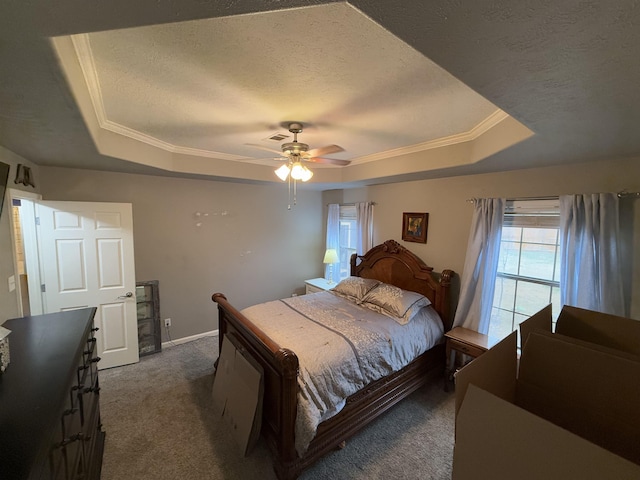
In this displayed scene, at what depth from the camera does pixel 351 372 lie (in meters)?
2.10

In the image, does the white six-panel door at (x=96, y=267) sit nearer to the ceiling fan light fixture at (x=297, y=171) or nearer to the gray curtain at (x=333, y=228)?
the ceiling fan light fixture at (x=297, y=171)

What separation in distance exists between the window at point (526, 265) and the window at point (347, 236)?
2.22 m

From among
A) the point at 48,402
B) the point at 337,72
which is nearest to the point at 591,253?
the point at 337,72

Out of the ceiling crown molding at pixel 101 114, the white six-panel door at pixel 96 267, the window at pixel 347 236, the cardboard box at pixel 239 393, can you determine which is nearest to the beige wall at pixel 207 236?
the white six-panel door at pixel 96 267

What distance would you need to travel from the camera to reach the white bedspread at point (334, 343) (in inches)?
74.2

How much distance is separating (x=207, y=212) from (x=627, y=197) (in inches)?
169

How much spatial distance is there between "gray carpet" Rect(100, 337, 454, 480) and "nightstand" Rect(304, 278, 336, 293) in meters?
1.95

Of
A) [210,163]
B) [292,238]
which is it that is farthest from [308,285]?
[210,163]

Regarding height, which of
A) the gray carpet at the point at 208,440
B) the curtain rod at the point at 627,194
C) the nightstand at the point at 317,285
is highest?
the curtain rod at the point at 627,194

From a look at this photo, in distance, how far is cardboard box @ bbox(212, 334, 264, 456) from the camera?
199 cm

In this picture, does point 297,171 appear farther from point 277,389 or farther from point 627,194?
point 627,194

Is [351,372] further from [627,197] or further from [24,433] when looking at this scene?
[627,197]

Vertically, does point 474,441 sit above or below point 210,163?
below

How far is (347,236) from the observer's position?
4703 millimetres
